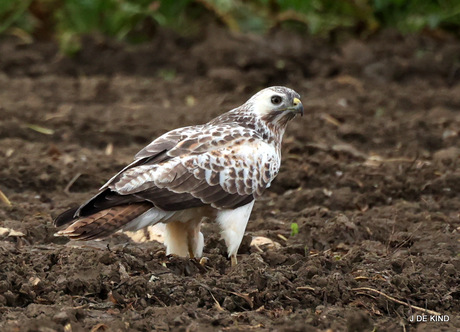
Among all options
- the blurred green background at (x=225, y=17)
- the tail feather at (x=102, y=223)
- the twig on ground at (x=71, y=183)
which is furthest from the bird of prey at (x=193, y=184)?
the blurred green background at (x=225, y=17)

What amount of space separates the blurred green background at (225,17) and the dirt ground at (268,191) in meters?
0.34

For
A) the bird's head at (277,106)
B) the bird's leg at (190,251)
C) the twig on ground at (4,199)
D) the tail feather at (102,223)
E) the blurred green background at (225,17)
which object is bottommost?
the blurred green background at (225,17)

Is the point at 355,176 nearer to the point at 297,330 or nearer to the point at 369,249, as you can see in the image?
the point at 369,249

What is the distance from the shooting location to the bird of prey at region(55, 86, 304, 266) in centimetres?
600

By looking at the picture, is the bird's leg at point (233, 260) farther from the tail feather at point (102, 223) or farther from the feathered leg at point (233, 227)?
the tail feather at point (102, 223)

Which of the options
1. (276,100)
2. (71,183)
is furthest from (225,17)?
(276,100)

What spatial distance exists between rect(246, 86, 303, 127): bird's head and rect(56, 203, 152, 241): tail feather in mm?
1441

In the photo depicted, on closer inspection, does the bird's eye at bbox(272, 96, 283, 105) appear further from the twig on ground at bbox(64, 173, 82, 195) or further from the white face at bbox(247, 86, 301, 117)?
the twig on ground at bbox(64, 173, 82, 195)

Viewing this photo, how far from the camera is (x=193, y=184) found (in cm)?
636

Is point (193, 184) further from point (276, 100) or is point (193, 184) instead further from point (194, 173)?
point (276, 100)

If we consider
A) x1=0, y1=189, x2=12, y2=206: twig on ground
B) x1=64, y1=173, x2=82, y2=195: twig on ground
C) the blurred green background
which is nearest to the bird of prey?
x1=0, y1=189, x2=12, y2=206: twig on ground

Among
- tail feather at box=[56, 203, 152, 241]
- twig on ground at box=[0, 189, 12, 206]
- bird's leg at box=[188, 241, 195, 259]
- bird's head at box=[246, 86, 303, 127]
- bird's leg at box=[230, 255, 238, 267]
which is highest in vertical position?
bird's head at box=[246, 86, 303, 127]

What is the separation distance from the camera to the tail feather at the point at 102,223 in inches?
229

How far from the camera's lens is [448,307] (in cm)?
568
